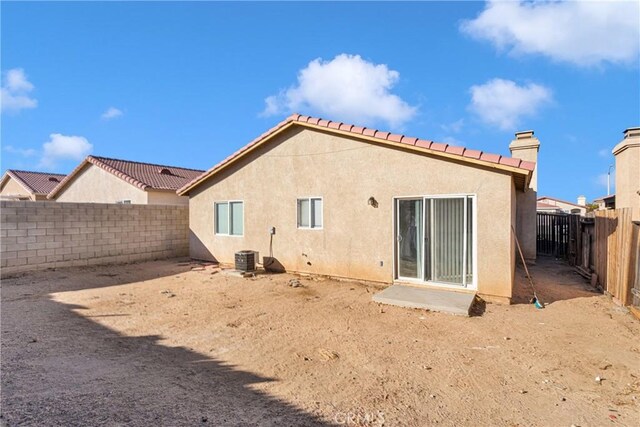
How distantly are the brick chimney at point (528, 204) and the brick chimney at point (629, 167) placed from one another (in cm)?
289

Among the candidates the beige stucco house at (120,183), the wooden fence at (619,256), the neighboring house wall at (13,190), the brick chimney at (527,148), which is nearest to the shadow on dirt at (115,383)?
the wooden fence at (619,256)

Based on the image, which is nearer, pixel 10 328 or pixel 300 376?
pixel 300 376

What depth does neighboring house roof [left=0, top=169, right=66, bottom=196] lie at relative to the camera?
25.6m

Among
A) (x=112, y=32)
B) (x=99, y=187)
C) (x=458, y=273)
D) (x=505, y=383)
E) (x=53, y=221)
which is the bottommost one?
(x=505, y=383)

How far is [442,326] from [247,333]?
376 centimetres

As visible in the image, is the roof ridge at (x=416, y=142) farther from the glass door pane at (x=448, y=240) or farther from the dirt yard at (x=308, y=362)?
the dirt yard at (x=308, y=362)

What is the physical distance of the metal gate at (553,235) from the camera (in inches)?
599

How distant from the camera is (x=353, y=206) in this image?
9.87 meters

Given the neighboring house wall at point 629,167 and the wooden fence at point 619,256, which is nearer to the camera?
the wooden fence at point 619,256

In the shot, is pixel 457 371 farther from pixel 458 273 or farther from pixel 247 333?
pixel 458 273

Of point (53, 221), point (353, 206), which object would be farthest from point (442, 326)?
point (53, 221)

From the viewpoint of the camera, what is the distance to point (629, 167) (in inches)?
399

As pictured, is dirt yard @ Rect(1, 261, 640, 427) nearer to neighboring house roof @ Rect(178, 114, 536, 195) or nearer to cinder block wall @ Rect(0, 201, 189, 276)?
cinder block wall @ Rect(0, 201, 189, 276)

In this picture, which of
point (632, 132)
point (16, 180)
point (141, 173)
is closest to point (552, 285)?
point (632, 132)
